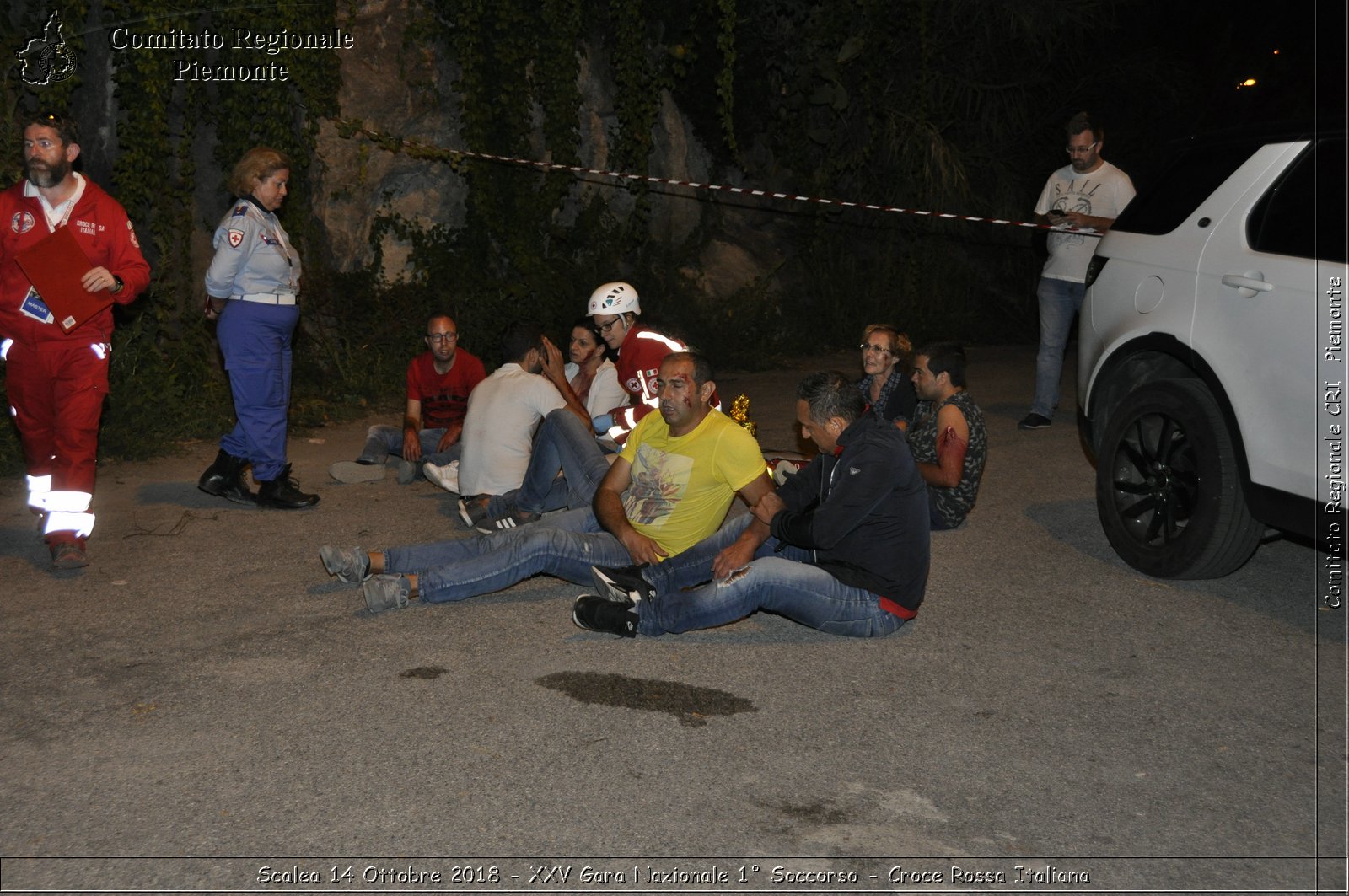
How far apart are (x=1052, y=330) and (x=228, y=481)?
6385 mm

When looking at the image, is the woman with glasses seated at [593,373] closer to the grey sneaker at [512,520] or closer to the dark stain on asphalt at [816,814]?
the grey sneaker at [512,520]

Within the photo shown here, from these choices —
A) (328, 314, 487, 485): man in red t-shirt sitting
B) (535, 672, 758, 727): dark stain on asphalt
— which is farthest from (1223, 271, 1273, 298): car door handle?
(328, 314, 487, 485): man in red t-shirt sitting

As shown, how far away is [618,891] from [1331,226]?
13.9ft

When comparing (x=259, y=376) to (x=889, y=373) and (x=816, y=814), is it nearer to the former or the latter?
(x=889, y=373)

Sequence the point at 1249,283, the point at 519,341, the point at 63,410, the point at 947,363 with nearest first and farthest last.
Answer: the point at 1249,283 → the point at 63,410 → the point at 947,363 → the point at 519,341

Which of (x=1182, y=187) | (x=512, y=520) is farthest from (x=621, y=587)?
(x=1182, y=187)

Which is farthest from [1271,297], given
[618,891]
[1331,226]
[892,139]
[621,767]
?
[892,139]

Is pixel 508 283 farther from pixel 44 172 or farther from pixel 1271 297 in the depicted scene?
pixel 1271 297

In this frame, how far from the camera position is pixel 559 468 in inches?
290

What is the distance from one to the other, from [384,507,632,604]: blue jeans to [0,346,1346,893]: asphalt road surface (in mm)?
160

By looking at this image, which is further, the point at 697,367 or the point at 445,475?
the point at 445,475

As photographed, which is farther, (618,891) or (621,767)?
(621,767)

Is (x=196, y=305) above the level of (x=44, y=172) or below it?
below

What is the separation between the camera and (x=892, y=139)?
1677 cm
